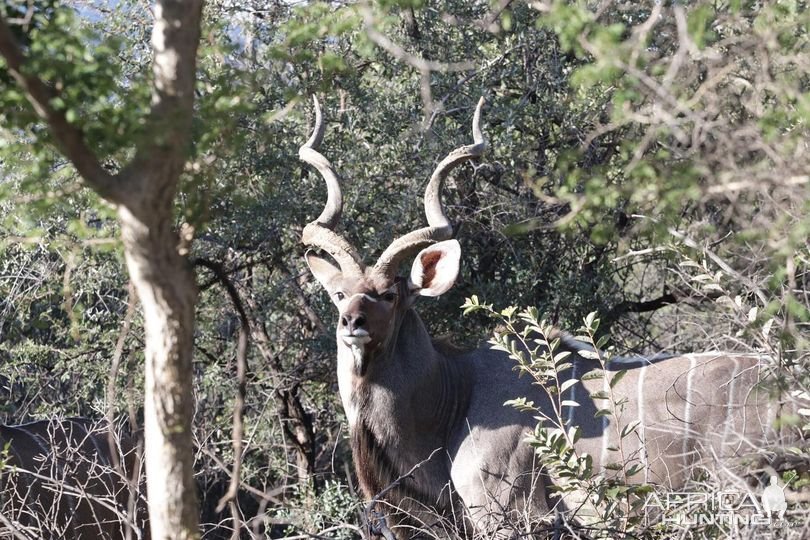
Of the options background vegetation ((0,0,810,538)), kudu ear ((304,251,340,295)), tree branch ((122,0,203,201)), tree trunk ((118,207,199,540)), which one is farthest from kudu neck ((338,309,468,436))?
tree branch ((122,0,203,201))

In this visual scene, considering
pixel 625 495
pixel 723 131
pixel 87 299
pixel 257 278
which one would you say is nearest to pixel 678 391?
pixel 625 495

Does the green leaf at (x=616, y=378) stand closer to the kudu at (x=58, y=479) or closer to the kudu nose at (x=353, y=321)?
the kudu nose at (x=353, y=321)

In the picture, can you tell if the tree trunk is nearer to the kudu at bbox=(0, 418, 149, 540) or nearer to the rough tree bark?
the rough tree bark

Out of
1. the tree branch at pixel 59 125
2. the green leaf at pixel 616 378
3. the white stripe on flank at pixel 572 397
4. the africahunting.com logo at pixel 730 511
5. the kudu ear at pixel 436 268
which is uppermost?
the tree branch at pixel 59 125

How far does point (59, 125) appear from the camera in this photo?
6.72 feet

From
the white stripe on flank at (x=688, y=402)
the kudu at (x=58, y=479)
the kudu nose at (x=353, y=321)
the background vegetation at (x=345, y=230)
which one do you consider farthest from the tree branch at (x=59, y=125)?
the background vegetation at (x=345, y=230)

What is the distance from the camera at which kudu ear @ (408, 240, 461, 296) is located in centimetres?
469

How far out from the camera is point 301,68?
560cm

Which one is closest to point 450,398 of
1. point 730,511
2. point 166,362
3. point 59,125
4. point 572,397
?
point 572,397

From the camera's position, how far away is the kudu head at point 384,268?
4441 mm

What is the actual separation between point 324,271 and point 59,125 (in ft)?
8.97

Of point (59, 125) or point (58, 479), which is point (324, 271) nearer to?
point (58, 479)

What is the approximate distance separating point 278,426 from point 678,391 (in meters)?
2.30

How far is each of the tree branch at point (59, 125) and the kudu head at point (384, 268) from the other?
2311 millimetres
